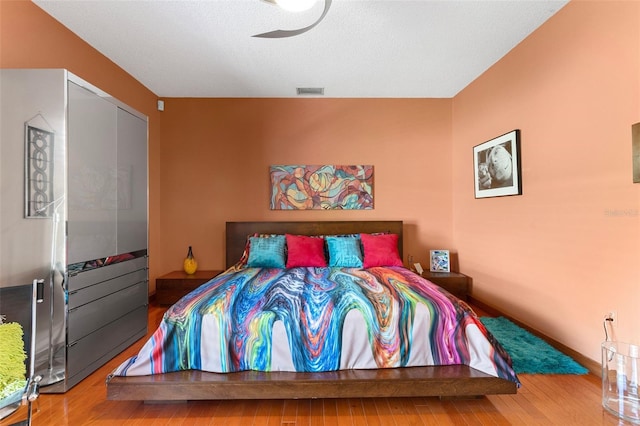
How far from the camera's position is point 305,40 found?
2.80 meters

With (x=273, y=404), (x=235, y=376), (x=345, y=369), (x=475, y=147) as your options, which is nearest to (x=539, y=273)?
(x=475, y=147)

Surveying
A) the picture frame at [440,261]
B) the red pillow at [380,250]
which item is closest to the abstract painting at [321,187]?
the red pillow at [380,250]

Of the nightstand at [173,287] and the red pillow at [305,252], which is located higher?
the red pillow at [305,252]

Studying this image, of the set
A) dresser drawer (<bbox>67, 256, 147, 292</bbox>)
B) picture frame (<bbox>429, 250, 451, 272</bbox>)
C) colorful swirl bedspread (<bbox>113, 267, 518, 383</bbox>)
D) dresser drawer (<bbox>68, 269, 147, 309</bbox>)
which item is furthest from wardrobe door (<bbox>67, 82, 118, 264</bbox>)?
picture frame (<bbox>429, 250, 451, 272</bbox>)

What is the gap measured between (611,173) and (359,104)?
9.20 ft

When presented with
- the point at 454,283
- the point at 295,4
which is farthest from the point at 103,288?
the point at 454,283

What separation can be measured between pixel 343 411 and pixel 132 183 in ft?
8.28

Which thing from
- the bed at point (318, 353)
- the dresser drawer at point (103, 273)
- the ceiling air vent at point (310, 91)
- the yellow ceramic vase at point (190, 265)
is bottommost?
the bed at point (318, 353)

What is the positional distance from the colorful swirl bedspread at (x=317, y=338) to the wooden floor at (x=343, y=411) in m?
0.22

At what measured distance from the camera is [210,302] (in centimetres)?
209

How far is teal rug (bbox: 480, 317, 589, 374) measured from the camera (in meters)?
2.27

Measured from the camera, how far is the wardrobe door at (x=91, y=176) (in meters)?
2.13

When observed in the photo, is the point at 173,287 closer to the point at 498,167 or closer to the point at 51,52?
the point at 51,52

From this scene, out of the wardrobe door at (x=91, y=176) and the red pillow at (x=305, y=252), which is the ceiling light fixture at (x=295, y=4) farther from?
the red pillow at (x=305, y=252)
